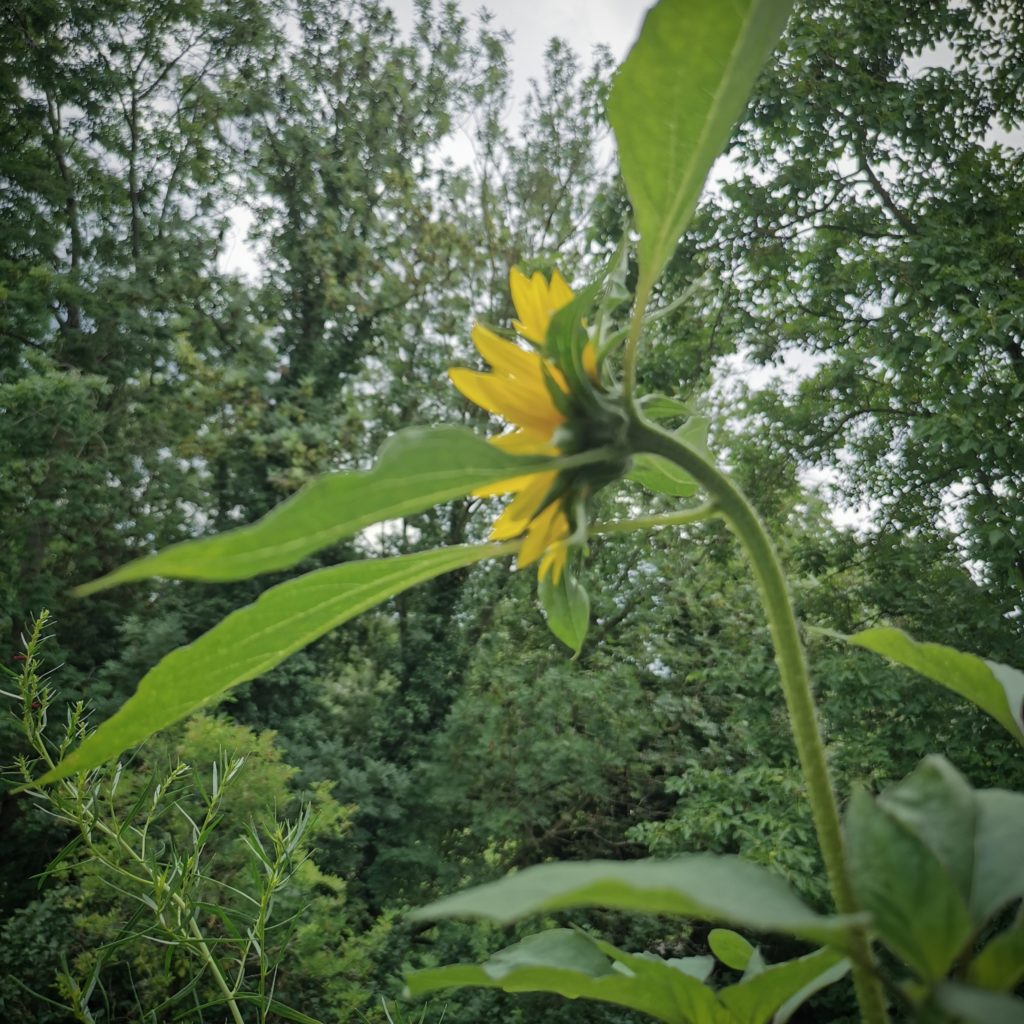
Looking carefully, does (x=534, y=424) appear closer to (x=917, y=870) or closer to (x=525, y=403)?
(x=525, y=403)

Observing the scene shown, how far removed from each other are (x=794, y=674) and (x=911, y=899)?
2.5 inches

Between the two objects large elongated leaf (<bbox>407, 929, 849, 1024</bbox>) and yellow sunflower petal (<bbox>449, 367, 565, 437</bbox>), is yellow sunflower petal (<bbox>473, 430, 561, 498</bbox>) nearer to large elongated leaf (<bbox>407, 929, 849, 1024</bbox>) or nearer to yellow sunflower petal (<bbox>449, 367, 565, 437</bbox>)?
yellow sunflower petal (<bbox>449, 367, 565, 437</bbox>)

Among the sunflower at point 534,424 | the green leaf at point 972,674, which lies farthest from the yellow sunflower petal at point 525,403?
the green leaf at point 972,674

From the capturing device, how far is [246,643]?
0.19 metres

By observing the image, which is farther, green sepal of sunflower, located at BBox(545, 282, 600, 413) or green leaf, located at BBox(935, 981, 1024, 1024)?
green sepal of sunflower, located at BBox(545, 282, 600, 413)

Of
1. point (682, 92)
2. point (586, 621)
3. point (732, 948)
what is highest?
point (682, 92)

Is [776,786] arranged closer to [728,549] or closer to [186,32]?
[728,549]

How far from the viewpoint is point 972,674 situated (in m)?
0.20

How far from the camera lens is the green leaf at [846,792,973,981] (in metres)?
0.13

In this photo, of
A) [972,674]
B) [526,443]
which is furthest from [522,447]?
[972,674]

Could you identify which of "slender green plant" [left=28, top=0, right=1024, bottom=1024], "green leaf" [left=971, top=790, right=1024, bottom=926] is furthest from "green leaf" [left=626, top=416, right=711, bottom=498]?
"green leaf" [left=971, top=790, right=1024, bottom=926]

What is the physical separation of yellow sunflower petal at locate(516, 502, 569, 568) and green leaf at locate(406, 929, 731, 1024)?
0.34ft

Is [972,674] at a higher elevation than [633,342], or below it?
below

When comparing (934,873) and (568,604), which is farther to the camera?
(568,604)
